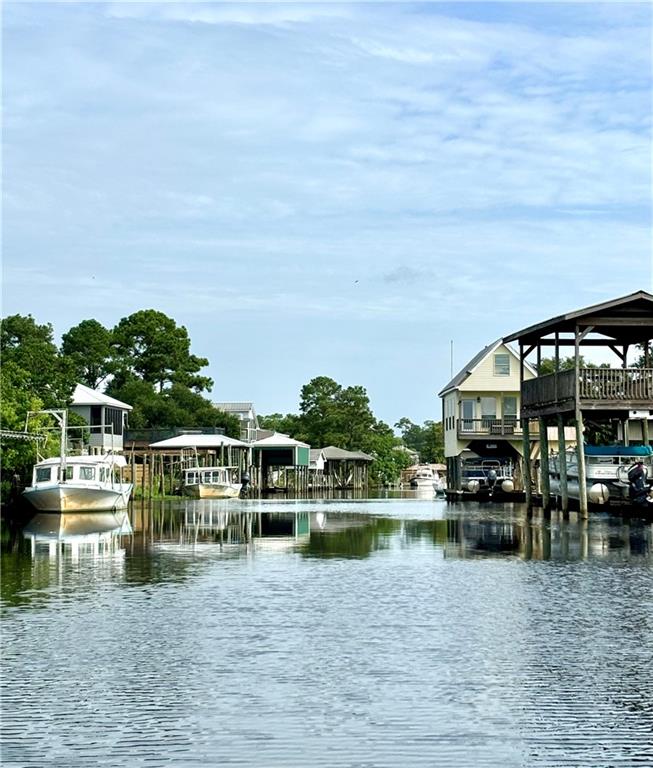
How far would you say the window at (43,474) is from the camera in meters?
48.8

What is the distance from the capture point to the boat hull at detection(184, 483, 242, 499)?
262 feet

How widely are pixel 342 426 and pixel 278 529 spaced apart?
9044 centimetres

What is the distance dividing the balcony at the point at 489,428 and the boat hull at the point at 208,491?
1776cm

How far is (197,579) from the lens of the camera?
935 inches

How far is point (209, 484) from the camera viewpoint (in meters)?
80.4

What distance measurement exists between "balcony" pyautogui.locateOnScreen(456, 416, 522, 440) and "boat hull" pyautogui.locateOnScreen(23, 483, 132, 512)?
93.5 feet

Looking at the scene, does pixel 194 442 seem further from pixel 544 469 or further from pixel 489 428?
pixel 544 469

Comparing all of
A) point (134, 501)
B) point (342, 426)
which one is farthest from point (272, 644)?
point (342, 426)

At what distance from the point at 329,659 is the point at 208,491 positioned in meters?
66.2

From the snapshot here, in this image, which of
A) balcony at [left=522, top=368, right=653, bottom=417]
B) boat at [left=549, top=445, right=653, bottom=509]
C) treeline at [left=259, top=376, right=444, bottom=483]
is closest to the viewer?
balcony at [left=522, top=368, right=653, bottom=417]

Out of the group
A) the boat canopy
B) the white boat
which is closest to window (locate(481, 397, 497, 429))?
the boat canopy

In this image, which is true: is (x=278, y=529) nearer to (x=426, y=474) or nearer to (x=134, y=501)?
(x=134, y=501)

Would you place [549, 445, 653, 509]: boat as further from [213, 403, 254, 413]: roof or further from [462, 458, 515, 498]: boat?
[213, 403, 254, 413]: roof

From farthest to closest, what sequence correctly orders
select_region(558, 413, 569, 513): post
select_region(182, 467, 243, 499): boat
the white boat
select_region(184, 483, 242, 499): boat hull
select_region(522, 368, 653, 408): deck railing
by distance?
select_region(182, 467, 243, 499): boat < select_region(184, 483, 242, 499): boat hull < the white boat < select_region(558, 413, 569, 513): post < select_region(522, 368, 653, 408): deck railing
